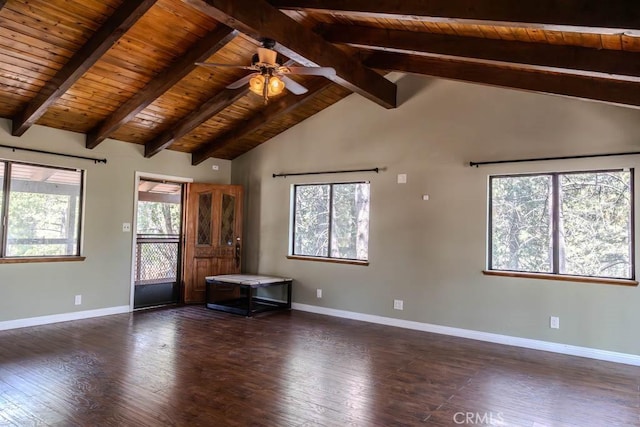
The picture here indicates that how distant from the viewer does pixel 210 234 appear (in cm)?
708

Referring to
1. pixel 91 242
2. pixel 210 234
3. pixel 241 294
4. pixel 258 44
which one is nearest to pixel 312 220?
pixel 210 234

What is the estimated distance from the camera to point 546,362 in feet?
13.9

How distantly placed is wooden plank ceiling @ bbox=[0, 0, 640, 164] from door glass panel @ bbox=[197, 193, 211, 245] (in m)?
1.32

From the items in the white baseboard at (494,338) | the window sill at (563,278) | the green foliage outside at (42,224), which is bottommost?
the white baseboard at (494,338)

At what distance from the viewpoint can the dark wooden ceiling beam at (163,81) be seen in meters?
4.12

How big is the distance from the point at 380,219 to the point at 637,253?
9.66 feet

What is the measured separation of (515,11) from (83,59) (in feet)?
12.6

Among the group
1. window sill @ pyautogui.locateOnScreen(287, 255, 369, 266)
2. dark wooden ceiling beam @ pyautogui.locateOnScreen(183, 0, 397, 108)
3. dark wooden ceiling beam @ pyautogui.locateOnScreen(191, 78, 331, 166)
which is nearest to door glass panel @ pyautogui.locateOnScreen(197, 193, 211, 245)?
dark wooden ceiling beam @ pyautogui.locateOnScreen(191, 78, 331, 166)

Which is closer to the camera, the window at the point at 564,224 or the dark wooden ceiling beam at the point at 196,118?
the window at the point at 564,224

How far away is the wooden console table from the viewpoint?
618 cm

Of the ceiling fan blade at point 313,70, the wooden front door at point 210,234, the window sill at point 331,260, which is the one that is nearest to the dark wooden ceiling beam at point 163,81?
the ceiling fan blade at point 313,70

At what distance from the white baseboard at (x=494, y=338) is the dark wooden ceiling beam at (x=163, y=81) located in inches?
150

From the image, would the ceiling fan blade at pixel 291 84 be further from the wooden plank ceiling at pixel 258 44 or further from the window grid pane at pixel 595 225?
the window grid pane at pixel 595 225

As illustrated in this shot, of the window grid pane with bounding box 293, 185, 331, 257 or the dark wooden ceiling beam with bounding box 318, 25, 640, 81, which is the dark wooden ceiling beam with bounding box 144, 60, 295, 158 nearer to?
the dark wooden ceiling beam with bounding box 318, 25, 640, 81
